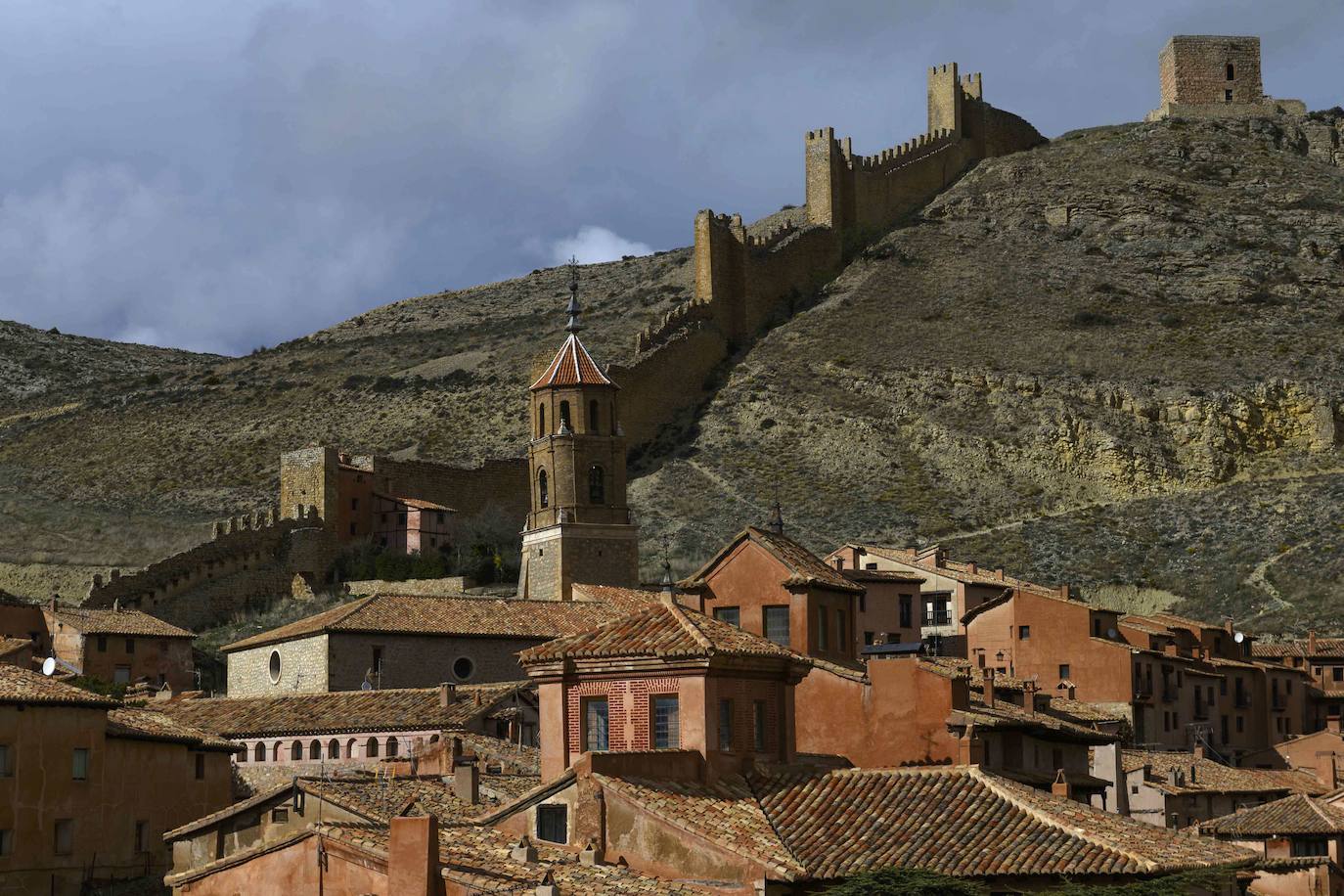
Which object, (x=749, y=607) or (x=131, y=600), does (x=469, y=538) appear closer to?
(x=131, y=600)

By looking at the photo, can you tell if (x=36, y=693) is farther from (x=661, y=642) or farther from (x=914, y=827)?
(x=914, y=827)

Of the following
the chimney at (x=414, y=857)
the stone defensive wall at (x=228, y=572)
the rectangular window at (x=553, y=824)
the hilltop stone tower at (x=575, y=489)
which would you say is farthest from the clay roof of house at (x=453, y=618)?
the chimney at (x=414, y=857)

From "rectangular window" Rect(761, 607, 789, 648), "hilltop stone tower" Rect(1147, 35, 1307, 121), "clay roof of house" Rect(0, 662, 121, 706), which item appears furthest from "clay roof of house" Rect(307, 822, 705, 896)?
"hilltop stone tower" Rect(1147, 35, 1307, 121)

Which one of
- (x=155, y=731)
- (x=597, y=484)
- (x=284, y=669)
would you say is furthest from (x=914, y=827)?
(x=597, y=484)

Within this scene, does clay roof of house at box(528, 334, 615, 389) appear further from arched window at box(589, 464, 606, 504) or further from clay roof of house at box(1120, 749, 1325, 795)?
clay roof of house at box(1120, 749, 1325, 795)

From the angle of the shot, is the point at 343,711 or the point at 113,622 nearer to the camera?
the point at 343,711

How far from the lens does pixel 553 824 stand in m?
25.8

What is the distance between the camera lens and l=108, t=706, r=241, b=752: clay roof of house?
3712cm

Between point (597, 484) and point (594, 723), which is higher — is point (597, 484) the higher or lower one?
the higher one

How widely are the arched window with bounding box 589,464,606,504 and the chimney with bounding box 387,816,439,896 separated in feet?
148

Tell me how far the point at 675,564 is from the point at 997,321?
1149 inches

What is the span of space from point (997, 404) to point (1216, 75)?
130 feet

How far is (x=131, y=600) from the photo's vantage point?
72.4m

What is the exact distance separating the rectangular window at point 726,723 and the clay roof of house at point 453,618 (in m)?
25.2
